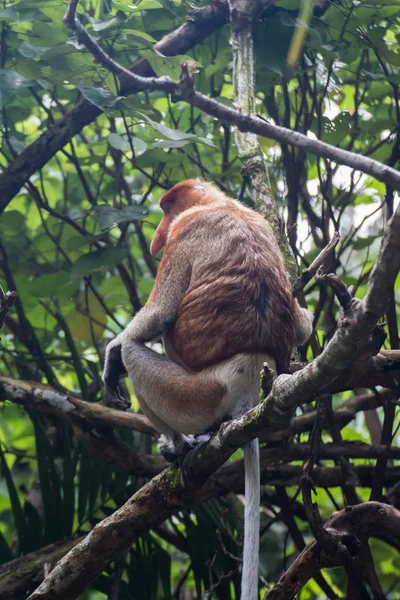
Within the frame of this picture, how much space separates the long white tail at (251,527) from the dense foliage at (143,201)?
560 mm

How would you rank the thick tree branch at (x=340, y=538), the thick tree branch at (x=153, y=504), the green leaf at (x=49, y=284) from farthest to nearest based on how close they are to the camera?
1. the green leaf at (x=49, y=284)
2. the thick tree branch at (x=340, y=538)
3. the thick tree branch at (x=153, y=504)

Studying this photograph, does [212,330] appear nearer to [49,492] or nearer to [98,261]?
[98,261]

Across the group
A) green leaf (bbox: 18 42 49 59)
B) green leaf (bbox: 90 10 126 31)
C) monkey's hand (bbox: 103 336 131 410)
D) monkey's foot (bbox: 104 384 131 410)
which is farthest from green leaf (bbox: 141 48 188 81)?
monkey's foot (bbox: 104 384 131 410)

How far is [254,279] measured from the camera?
2.39m

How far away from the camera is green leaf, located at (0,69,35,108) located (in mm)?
2859

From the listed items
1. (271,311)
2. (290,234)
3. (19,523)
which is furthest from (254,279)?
(19,523)

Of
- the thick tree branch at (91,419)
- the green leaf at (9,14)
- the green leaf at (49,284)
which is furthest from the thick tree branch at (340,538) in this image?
the green leaf at (9,14)

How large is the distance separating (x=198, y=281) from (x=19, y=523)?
149 centimetres

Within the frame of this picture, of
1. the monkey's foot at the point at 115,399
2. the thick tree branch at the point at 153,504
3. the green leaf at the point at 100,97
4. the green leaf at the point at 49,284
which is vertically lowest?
the thick tree branch at the point at 153,504

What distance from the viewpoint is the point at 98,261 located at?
10.1 ft

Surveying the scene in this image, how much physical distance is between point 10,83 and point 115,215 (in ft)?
2.30

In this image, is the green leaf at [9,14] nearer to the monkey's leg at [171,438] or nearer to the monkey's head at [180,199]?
the monkey's head at [180,199]

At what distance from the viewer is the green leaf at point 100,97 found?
283 centimetres

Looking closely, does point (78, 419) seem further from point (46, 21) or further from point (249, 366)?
point (46, 21)
